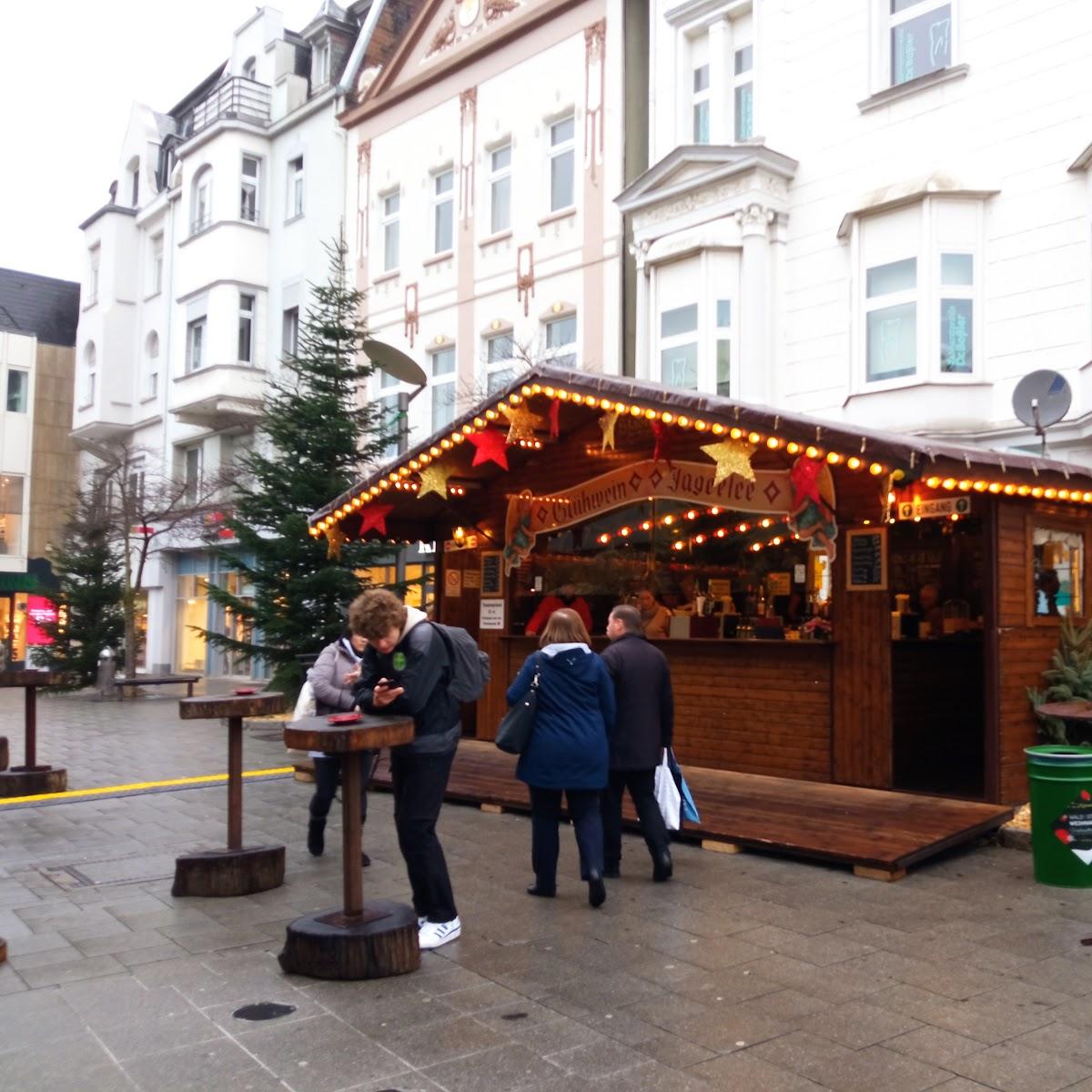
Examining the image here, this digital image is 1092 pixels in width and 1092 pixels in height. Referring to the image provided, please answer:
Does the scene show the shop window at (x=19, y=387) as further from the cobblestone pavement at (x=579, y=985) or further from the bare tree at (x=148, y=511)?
the cobblestone pavement at (x=579, y=985)

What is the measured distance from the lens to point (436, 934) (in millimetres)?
5797

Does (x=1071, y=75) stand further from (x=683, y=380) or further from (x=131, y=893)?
(x=131, y=893)

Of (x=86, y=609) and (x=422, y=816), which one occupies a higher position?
(x=86, y=609)

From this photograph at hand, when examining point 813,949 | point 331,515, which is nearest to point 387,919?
point 813,949

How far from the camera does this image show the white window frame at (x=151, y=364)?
3145 centimetres

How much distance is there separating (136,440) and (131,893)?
2722cm

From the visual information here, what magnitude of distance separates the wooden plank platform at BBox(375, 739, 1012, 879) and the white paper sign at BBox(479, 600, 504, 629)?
278cm

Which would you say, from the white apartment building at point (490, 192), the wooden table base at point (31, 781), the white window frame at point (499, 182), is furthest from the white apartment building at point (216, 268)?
the wooden table base at point (31, 781)

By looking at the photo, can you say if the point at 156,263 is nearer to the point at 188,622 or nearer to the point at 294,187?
the point at 294,187

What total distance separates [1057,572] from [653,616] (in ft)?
12.5

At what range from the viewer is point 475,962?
5566mm

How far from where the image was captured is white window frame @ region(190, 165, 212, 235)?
92.2 ft

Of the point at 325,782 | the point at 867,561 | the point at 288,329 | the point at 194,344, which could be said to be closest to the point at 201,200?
the point at 194,344

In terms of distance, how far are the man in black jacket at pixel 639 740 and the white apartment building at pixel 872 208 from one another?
302 inches
